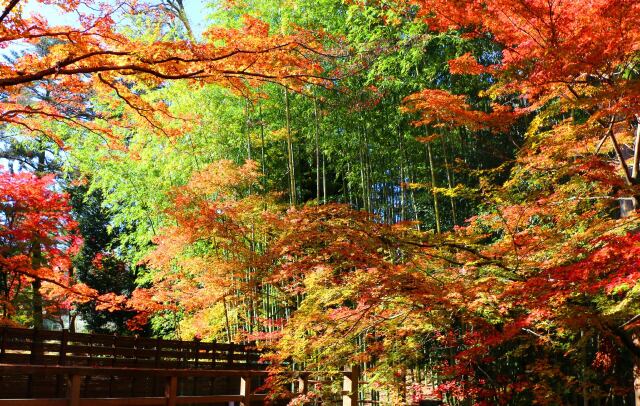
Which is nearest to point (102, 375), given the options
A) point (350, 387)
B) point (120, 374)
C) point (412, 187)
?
point (120, 374)

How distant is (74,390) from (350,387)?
3274mm

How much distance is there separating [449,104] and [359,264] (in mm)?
2951

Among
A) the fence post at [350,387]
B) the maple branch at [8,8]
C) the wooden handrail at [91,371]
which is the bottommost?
the fence post at [350,387]

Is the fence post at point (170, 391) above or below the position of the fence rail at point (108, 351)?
below

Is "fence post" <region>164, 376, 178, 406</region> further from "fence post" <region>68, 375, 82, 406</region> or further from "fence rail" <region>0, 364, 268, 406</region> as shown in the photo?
"fence post" <region>68, 375, 82, 406</region>

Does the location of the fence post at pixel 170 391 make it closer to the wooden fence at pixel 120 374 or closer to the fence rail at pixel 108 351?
the wooden fence at pixel 120 374

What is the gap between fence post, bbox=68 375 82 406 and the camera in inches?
153

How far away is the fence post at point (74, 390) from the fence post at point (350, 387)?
312 cm

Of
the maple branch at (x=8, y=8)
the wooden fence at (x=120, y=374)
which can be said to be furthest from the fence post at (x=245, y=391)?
the maple branch at (x=8, y=8)

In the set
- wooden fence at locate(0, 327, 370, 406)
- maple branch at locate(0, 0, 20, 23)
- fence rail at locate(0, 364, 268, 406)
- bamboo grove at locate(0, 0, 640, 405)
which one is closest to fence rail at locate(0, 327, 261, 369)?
wooden fence at locate(0, 327, 370, 406)

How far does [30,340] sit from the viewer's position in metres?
6.04

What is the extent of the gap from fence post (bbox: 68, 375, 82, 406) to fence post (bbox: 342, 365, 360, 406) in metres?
3.12

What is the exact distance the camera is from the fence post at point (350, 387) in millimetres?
6326

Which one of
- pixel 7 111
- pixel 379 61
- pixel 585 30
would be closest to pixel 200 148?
pixel 379 61
